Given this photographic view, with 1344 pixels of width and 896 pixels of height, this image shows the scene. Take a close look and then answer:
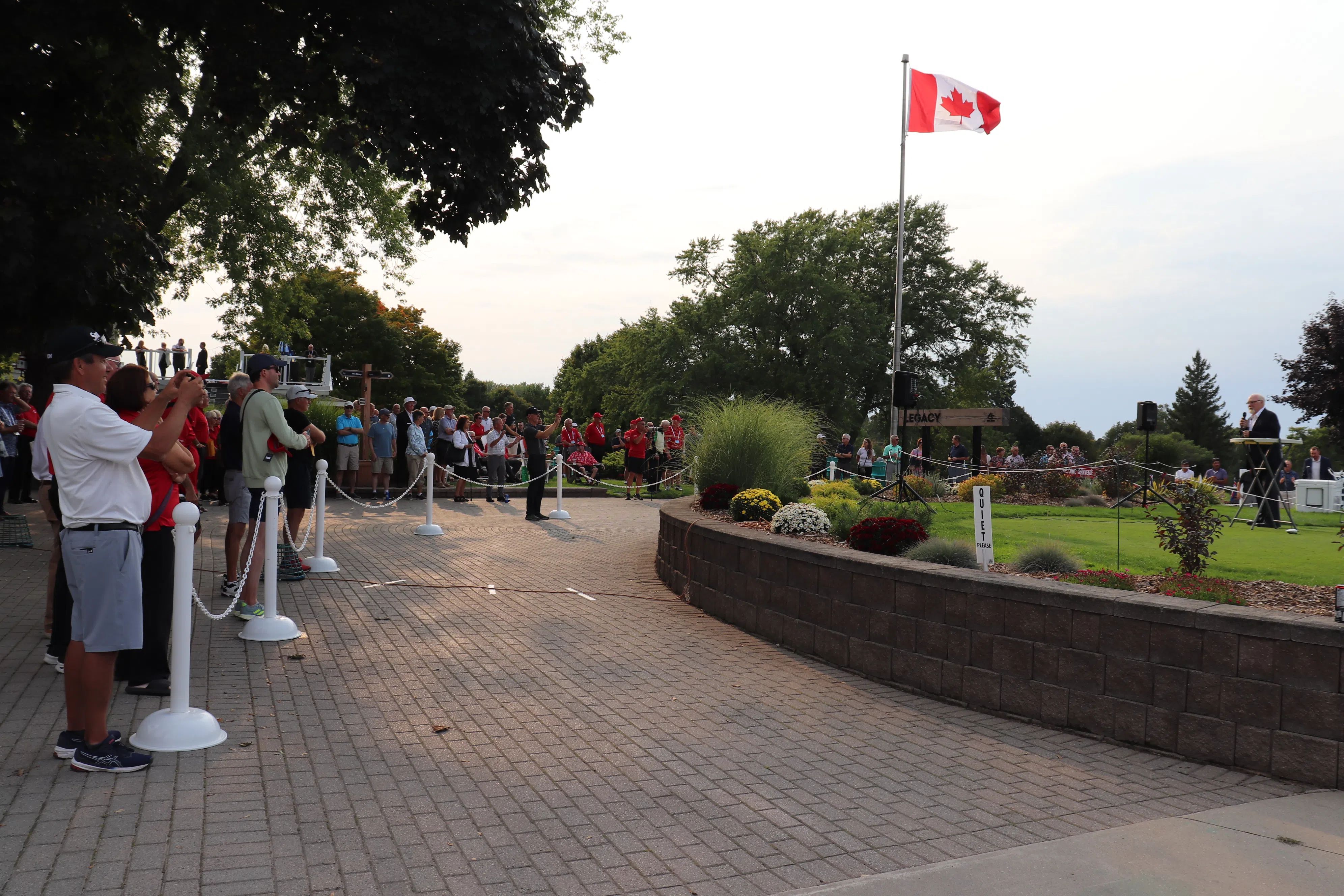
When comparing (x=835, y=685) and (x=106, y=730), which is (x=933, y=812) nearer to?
→ (x=835, y=685)

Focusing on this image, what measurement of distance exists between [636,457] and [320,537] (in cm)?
1265

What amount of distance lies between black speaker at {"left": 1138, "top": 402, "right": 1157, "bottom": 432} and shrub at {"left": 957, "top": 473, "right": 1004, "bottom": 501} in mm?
3116

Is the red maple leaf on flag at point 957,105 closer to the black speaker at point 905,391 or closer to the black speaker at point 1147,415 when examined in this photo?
the black speaker at point 1147,415

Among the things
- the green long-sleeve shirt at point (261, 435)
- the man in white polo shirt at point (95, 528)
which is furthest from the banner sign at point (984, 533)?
the green long-sleeve shirt at point (261, 435)

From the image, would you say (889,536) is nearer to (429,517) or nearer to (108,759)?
(108,759)

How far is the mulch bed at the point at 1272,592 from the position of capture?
6.12 metres

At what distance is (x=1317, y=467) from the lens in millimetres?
21922

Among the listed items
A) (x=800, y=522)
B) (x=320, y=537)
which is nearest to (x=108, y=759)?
(x=800, y=522)

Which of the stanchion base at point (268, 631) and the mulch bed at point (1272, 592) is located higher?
the mulch bed at point (1272, 592)

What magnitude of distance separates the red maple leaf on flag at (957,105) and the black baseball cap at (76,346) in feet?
91.3

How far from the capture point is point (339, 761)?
16.0 feet

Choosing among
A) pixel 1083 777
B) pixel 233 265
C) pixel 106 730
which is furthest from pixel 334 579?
pixel 233 265

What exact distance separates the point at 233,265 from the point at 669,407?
32.1 metres

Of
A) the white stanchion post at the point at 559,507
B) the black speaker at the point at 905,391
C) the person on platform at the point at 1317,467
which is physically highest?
the black speaker at the point at 905,391
